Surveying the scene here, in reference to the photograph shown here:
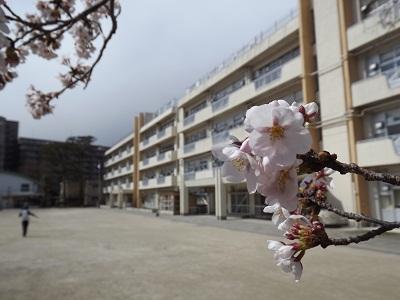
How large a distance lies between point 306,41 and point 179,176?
20735 mm

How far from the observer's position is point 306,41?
22.0m

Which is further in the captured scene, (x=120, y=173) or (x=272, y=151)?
Answer: (x=120, y=173)

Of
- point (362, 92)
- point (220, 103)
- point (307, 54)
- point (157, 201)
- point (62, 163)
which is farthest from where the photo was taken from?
point (62, 163)

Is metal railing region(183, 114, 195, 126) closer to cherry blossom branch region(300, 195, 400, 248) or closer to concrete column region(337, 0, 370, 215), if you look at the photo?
concrete column region(337, 0, 370, 215)

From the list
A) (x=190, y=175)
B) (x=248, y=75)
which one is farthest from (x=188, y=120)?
(x=248, y=75)

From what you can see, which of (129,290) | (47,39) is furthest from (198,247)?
(47,39)

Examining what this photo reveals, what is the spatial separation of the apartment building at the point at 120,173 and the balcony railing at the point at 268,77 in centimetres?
3822

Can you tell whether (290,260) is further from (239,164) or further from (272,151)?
(272,151)

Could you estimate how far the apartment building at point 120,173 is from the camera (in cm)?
6412

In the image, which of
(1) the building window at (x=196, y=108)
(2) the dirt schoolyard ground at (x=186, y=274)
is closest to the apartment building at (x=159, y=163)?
(1) the building window at (x=196, y=108)

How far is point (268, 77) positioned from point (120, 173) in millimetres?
49675

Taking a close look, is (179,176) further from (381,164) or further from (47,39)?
(47,39)

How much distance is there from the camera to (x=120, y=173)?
69.8m

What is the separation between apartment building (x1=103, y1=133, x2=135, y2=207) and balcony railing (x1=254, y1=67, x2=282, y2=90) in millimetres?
38215
